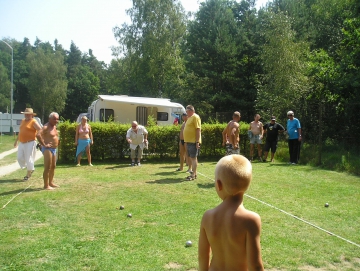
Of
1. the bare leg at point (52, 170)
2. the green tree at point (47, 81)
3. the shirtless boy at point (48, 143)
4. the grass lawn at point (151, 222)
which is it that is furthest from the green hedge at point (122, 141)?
the green tree at point (47, 81)

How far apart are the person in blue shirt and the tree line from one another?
0.76 meters

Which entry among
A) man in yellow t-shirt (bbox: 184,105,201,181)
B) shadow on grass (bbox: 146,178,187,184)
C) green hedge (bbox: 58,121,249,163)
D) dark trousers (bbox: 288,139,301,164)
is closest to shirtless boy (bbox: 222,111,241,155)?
man in yellow t-shirt (bbox: 184,105,201,181)

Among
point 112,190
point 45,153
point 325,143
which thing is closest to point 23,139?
point 45,153

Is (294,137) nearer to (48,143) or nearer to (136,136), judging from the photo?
(136,136)

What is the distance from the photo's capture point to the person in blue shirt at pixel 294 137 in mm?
12593

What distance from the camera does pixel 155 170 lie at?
1134 cm

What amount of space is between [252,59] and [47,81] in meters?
35.7

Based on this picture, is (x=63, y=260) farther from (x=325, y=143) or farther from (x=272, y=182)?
(x=325, y=143)

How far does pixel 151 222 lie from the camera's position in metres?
5.53

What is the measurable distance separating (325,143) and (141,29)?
27055mm

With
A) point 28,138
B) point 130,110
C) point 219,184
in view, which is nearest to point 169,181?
point 28,138

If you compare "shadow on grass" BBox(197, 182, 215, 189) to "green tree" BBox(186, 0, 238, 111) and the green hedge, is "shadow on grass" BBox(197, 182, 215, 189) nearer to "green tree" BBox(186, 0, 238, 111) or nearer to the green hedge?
the green hedge

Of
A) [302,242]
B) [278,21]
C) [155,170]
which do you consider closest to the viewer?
[302,242]

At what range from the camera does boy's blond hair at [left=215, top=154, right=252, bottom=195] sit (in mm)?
1868
